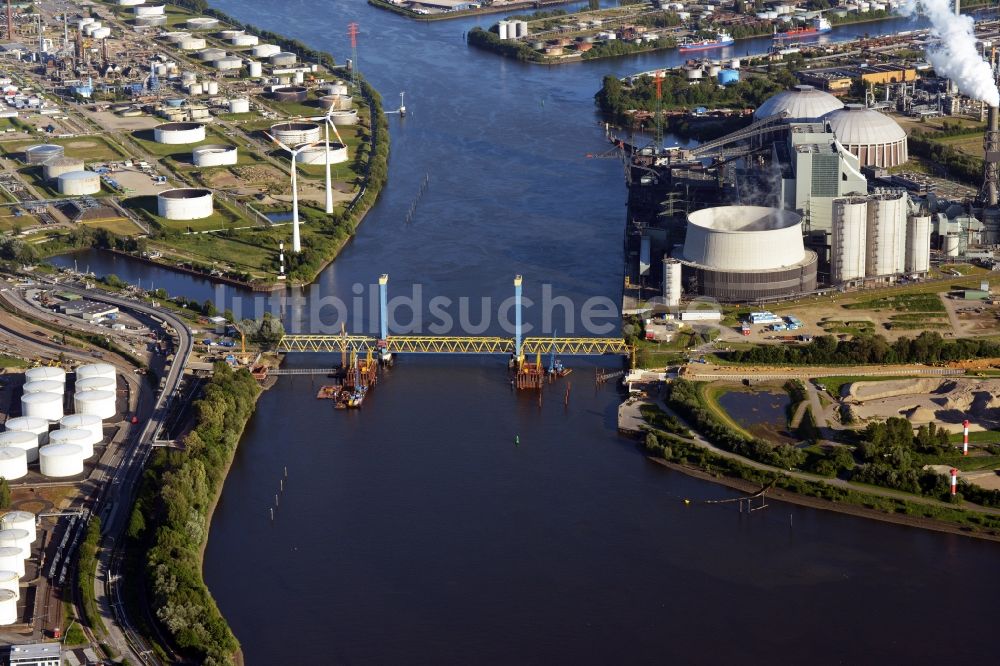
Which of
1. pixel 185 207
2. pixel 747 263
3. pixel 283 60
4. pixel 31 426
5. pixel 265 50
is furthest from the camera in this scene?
pixel 265 50

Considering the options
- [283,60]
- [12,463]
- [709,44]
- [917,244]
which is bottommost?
[12,463]

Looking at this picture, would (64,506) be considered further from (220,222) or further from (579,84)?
(579,84)

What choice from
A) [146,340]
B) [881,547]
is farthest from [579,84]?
[881,547]

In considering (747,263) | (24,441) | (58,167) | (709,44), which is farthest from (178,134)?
(24,441)

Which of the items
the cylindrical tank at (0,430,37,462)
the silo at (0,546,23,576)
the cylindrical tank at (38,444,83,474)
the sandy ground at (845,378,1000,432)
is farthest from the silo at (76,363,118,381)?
the sandy ground at (845,378,1000,432)

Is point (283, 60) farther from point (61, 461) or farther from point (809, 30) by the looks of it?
point (61, 461)

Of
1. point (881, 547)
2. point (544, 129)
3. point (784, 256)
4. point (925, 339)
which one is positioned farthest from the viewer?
point (544, 129)

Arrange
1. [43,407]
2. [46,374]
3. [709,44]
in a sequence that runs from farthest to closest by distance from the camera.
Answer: [709,44] → [46,374] → [43,407]

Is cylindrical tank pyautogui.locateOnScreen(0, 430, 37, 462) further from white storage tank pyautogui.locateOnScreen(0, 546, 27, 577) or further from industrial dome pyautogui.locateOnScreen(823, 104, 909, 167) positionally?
industrial dome pyautogui.locateOnScreen(823, 104, 909, 167)
